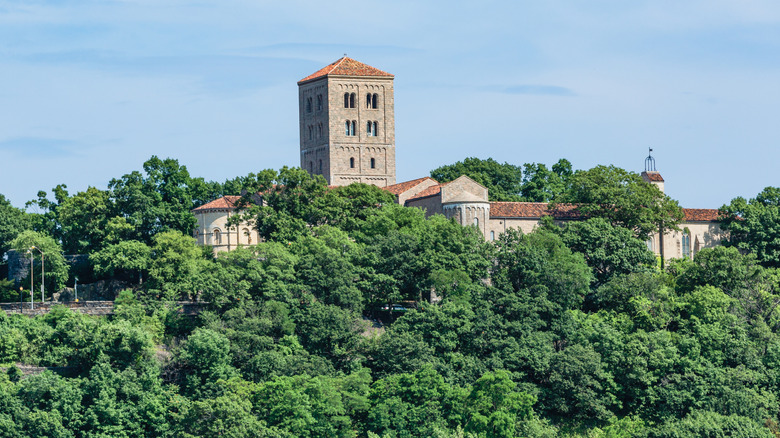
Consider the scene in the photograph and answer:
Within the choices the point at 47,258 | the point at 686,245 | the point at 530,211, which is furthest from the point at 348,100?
the point at 47,258

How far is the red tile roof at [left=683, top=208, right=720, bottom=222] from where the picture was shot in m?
95.2

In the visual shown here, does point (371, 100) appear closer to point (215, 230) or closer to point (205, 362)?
point (215, 230)

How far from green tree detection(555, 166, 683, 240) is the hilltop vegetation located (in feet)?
0.87

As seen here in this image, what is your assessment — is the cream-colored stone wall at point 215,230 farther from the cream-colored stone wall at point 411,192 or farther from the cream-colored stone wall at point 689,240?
the cream-colored stone wall at point 689,240

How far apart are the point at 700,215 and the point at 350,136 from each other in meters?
25.9

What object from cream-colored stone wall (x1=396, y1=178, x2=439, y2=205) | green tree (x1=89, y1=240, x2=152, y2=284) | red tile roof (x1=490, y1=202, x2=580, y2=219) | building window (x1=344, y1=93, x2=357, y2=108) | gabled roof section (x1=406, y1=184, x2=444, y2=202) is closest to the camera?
green tree (x1=89, y1=240, x2=152, y2=284)

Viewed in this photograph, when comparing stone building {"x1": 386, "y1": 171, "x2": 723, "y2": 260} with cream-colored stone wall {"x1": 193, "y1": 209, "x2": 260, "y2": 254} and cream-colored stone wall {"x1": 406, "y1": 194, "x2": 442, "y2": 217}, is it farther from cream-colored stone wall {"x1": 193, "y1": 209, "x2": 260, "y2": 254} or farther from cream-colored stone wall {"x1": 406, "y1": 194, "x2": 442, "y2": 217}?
cream-colored stone wall {"x1": 193, "y1": 209, "x2": 260, "y2": 254}

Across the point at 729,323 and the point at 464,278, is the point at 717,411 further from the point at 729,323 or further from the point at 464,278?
the point at 464,278

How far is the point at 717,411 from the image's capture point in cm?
6881

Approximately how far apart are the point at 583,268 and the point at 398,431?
18.0 meters

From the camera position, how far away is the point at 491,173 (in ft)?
350

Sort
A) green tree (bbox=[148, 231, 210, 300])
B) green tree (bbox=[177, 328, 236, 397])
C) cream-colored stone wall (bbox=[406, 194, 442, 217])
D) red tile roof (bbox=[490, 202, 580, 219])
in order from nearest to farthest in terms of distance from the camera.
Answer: green tree (bbox=[177, 328, 236, 397]) → green tree (bbox=[148, 231, 210, 300]) → cream-colored stone wall (bbox=[406, 194, 442, 217]) → red tile roof (bbox=[490, 202, 580, 219])

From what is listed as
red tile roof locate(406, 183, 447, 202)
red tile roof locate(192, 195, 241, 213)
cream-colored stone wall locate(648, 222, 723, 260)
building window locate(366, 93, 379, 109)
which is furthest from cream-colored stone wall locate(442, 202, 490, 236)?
building window locate(366, 93, 379, 109)

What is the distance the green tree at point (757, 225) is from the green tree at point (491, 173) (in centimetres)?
1692
